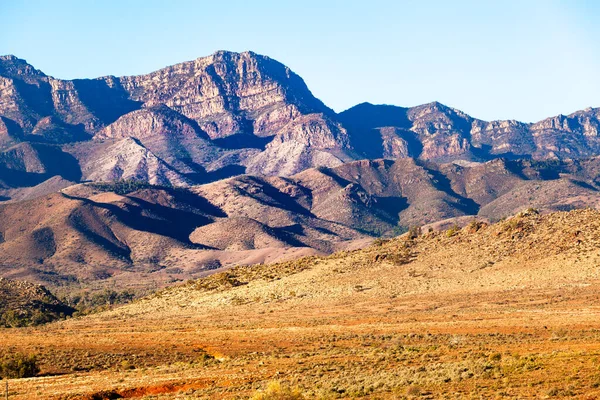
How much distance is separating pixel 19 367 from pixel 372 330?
22021 mm

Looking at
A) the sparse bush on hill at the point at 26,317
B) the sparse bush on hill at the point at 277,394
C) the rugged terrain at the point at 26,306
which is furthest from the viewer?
the rugged terrain at the point at 26,306

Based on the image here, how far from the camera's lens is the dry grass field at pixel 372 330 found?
3503 centimetres

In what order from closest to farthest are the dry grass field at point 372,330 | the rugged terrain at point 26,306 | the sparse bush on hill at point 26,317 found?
the dry grass field at point 372,330
the sparse bush on hill at point 26,317
the rugged terrain at point 26,306

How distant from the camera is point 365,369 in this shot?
129 ft

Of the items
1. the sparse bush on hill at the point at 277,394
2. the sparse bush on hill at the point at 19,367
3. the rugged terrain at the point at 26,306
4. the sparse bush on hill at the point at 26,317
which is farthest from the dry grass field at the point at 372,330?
the rugged terrain at the point at 26,306

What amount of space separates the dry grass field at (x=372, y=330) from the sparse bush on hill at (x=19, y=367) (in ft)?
3.08

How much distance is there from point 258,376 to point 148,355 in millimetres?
13140

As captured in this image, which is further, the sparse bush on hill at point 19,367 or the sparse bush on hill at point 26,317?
the sparse bush on hill at point 26,317

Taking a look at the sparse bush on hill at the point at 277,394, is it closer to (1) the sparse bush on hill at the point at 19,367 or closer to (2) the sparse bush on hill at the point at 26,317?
(1) the sparse bush on hill at the point at 19,367

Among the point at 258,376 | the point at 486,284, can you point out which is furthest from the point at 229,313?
the point at 258,376

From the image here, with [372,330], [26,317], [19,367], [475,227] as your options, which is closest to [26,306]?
[26,317]

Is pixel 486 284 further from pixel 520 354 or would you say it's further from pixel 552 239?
pixel 520 354

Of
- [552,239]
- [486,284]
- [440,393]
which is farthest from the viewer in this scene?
[552,239]

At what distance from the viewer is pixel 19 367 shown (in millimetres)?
46281
